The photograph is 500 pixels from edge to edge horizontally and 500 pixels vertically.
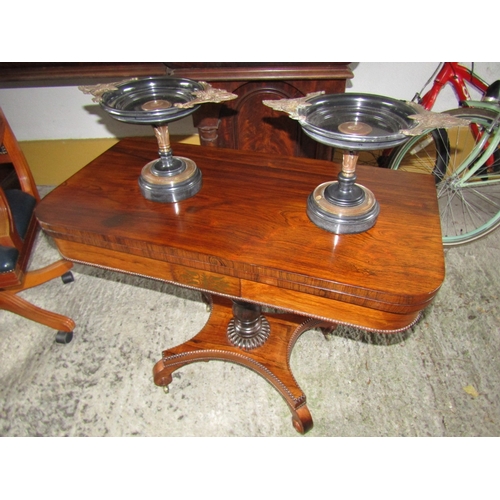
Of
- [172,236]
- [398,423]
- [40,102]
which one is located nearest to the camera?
[172,236]

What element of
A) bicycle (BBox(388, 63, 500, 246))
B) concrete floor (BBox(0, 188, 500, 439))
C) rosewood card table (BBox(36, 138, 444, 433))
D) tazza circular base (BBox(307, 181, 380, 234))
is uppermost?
tazza circular base (BBox(307, 181, 380, 234))

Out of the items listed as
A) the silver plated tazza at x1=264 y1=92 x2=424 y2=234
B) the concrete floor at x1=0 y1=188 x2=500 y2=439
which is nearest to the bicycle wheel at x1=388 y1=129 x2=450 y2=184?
the concrete floor at x1=0 y1=188 x2=500 y2=439

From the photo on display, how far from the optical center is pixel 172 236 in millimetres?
1009

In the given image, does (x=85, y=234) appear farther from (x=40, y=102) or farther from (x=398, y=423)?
(x=40, y=102)

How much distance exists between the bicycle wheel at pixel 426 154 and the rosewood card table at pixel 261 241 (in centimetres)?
98

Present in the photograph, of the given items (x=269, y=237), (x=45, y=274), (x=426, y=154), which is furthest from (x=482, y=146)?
(x=45, y=274)

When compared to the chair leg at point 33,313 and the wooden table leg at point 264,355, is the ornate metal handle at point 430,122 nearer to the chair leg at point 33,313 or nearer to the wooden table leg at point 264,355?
the wooden table leg at point 264,355

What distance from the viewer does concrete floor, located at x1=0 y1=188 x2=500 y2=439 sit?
137 cm

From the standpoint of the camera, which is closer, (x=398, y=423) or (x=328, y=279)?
(x=328, y=279)

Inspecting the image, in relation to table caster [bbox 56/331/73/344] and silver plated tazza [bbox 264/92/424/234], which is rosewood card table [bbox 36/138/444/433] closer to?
silver plated tazza [bbox 264/92/424/234]

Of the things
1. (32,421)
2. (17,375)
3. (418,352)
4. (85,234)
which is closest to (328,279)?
(85,234)

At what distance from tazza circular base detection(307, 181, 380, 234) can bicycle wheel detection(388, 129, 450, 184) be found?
1.04 meters

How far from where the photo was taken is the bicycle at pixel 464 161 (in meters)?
1.90

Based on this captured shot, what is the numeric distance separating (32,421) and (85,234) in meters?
0.86
